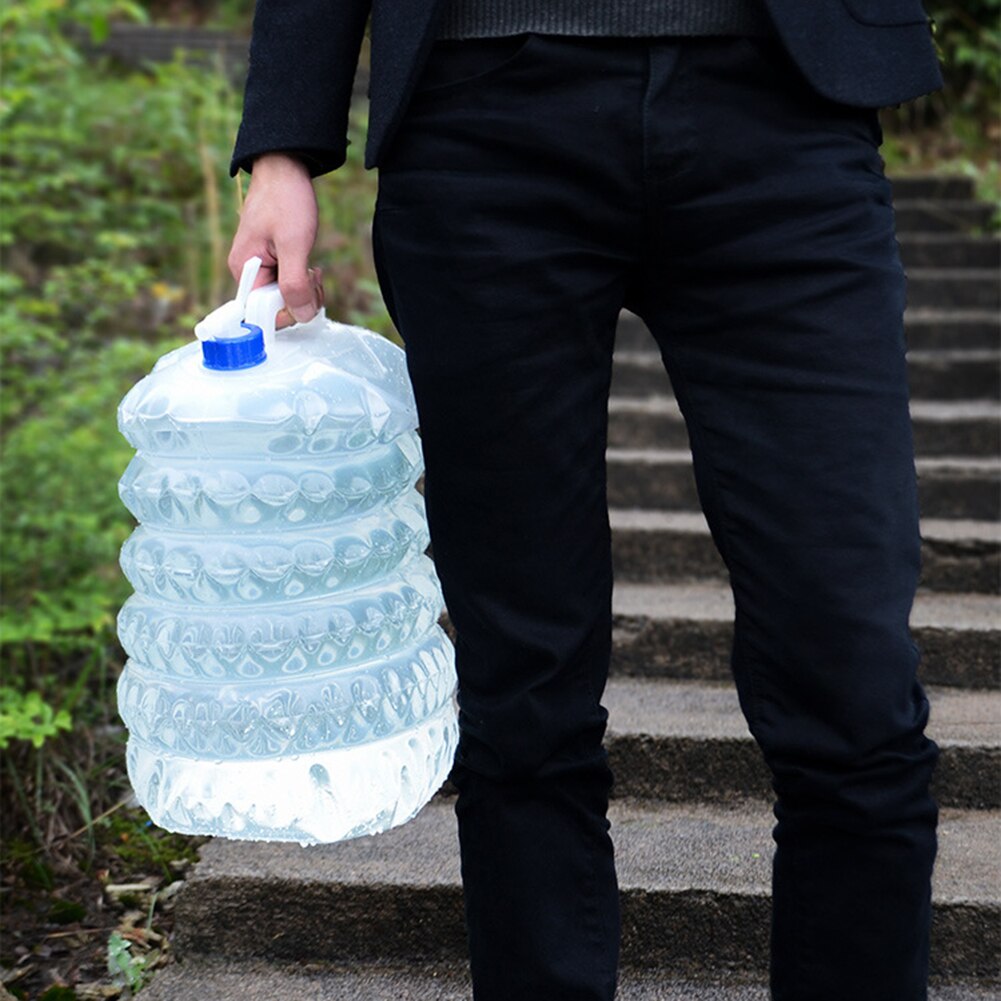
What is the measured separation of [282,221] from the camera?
1.53 metres

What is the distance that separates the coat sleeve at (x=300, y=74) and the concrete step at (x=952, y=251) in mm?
3749

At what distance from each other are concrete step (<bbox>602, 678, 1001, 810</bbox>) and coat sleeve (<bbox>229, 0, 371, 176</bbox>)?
138 cm

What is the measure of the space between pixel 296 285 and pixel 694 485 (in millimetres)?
2150

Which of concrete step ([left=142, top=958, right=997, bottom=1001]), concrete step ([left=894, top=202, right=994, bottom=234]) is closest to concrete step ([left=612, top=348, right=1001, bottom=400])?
concrete step ([left=894, top=202, right=994, bottom=234])

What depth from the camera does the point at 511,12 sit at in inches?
53.9

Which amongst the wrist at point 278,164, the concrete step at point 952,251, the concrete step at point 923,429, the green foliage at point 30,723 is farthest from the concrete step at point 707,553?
the wrist at point 278,164

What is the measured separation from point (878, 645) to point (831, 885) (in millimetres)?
263

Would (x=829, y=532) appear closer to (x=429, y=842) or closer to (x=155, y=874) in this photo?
(x=429, y=842)

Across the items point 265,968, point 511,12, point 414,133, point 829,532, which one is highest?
point 511,12

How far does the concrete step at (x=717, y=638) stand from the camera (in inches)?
113

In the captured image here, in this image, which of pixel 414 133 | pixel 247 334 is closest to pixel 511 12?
pixel 414 133

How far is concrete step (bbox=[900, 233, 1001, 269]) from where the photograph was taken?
493 cm

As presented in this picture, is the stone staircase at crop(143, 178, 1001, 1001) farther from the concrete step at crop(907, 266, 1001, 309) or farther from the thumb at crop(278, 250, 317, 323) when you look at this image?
the concrete step at crop(907, 266, 1001, 309)

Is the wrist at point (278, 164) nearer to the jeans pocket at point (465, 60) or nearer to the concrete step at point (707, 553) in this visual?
the jeans pocket at point (465, 60)
